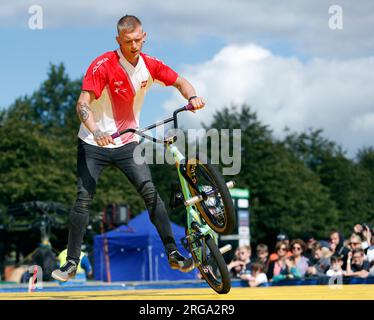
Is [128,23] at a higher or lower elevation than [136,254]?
higher

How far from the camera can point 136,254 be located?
100 ft

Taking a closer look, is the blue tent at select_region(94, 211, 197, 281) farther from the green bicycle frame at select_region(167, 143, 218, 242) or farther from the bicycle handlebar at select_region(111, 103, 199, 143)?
the bicycle handlebar at select_region(111, 103, 199, 143)

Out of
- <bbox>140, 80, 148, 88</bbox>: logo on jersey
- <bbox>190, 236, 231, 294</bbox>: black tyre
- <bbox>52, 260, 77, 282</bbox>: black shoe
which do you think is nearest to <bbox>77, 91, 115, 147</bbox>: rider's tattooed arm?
<bbox>140, 80, 148, 88</bbox>: logo on jersey

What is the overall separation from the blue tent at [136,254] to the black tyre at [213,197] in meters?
21.9

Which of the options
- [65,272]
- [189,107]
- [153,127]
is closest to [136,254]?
[65,272]

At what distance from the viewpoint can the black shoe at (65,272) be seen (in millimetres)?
7594

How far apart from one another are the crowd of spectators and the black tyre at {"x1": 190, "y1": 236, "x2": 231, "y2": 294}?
5069 millimetres

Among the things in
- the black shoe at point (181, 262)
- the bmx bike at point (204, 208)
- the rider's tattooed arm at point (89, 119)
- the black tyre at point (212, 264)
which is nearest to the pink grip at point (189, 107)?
the bmx bike at point (204, 208)

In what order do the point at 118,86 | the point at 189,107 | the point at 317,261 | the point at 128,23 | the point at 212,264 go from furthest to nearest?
1. the point at 317,261
2. the point at 212,264
3. the point at 189,107
4. the point at 118,86
5. the point at 128,23

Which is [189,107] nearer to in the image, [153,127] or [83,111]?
[153,127]

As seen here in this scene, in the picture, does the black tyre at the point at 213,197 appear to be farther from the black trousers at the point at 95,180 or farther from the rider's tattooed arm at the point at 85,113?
the rider's tattooed arm at the point at 85,113

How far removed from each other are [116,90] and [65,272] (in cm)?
181

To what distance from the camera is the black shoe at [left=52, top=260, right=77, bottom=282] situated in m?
7.59
